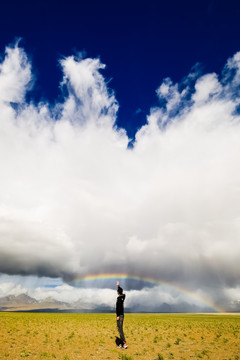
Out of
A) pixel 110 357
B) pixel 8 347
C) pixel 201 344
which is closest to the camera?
pixel 110 357

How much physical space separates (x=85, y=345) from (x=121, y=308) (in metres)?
3.40

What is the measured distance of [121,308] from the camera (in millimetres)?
14883

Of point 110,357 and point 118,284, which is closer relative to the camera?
point 110,357

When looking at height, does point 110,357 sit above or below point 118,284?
below

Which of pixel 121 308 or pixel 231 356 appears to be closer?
pixel 231 356

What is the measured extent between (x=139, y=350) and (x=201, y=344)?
5.17 meters

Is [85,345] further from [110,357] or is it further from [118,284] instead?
[118,284]

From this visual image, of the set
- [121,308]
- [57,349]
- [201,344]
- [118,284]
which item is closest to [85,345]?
[57,349]

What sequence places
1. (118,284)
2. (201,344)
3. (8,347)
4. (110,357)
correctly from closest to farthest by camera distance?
1. (110,357)
2. (8,347)
3. (118,284)
4. (201,344)

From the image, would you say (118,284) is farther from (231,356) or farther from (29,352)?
(231,356)

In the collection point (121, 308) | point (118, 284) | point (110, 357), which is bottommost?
point (110, 357)

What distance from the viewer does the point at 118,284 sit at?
14836 millimetres

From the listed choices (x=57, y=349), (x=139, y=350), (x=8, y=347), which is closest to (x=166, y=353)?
(x=139, y=350)

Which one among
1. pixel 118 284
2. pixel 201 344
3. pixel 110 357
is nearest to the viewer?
pixel 110 357
